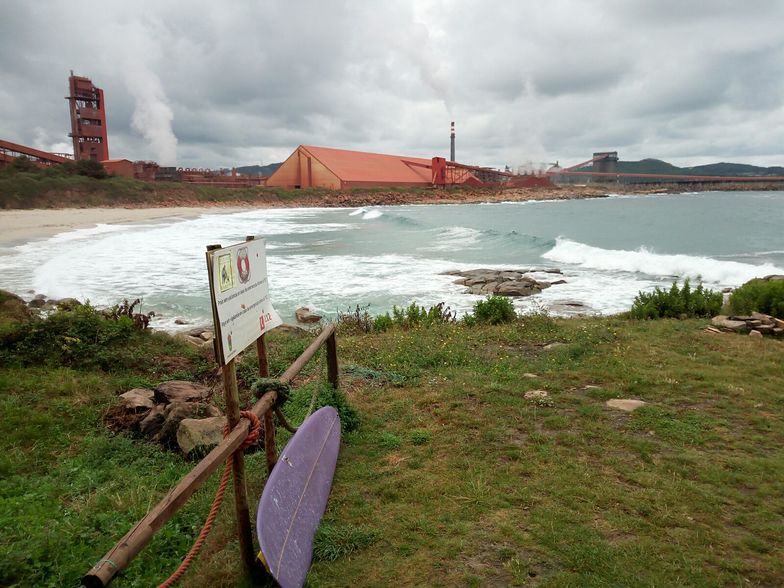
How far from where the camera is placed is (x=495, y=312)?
9234 mm

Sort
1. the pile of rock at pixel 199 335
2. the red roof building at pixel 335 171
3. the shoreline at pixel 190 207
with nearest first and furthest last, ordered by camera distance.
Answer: the pile of rock at pixel 199 335 < the shoreline at pixel 190 207 < the red roof building at pixel 335 171

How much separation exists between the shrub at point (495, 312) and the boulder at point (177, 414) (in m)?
5.23

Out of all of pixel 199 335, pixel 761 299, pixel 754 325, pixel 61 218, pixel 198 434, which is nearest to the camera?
pixel 198 434

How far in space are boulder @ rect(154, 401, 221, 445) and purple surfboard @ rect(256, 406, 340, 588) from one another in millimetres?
1477

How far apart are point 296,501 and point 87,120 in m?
72.6

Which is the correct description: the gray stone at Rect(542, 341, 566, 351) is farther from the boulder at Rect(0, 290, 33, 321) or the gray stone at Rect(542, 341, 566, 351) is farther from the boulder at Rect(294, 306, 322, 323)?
the boulder at Rect(0, 290, 33, 321)

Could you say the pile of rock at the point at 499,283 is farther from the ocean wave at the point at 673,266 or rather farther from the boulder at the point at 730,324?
the boulder at the point at 730,324

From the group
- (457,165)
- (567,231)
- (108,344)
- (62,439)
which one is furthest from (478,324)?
(457,165)

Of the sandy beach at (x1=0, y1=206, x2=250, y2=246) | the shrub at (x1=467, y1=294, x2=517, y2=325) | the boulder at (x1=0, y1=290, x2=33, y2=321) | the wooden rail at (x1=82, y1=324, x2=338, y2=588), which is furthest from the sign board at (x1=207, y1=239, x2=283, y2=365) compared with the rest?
the sandy beach at (x1=0, y1=206, x2=250, y2=246)

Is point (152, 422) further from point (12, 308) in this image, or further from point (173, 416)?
point (12, 308)

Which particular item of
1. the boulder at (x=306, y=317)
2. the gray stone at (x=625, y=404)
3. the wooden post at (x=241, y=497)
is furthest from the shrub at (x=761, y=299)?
the wooden post at (x=241, y=497)

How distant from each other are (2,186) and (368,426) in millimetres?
47092

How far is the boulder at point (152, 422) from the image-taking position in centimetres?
488

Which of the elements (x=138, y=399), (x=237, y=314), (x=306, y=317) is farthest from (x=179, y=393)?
(x=306, y=317)
